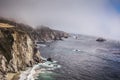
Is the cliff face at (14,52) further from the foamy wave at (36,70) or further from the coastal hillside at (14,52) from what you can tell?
the foamy wave at (36,70)

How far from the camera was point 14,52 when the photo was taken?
88.7m

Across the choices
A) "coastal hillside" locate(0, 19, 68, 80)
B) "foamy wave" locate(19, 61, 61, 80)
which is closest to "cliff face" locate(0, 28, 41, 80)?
"coastal hillside" locate(0, 19, 68, 80)

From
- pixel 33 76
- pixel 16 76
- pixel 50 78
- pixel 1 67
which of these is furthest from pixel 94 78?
pixel 1 67

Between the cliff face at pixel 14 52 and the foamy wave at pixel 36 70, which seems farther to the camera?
the cliff face at pixel 14 52

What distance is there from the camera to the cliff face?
270ft

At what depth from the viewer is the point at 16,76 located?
78562mm

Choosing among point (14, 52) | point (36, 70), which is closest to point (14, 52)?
point (14, 52)

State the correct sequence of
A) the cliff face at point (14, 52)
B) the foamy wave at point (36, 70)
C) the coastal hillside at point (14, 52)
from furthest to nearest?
the cliff face at point (14, 52) < the coastal hillside at point (14, 52) < the foamy wave at point (36, 70)

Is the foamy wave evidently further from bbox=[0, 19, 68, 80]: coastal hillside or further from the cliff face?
the cliff face

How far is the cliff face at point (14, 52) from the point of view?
270ft

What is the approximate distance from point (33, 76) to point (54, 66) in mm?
20510

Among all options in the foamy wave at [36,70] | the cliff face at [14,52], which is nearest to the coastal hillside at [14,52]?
the cliff face at [14,52]

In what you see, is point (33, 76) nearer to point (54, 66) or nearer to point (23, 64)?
point (23, 64)

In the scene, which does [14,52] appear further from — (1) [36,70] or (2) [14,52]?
(1) [36,70]
